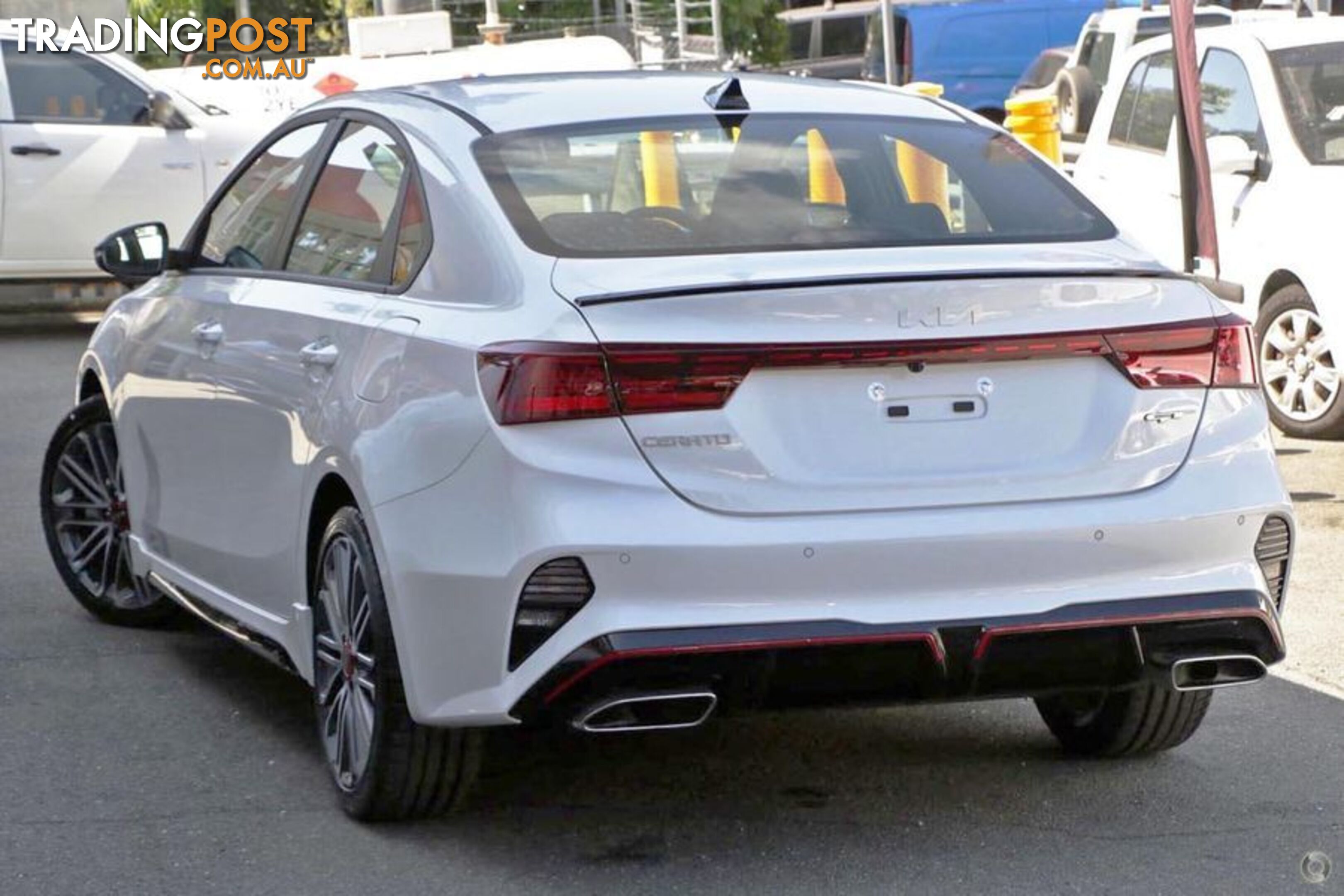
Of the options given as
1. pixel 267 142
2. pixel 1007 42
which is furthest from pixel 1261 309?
pixel 1007 42

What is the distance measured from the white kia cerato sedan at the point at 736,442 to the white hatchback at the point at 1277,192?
5.22 meters

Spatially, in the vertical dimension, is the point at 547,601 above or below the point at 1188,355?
below

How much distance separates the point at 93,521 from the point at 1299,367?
5554mm

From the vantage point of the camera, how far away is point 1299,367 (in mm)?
10945

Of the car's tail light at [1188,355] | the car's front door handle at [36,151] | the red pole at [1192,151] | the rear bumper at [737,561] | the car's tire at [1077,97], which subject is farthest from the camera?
the car's tire at [1077,97]

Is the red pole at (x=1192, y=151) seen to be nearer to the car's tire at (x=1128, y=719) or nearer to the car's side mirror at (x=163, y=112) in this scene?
the car's tire at (x=1128, y=719)

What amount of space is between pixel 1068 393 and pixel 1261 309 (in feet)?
21.2

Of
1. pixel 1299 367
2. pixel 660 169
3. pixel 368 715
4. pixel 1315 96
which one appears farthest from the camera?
pixel 1315 96

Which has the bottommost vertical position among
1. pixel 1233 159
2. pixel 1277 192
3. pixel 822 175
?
pixel 1277 192

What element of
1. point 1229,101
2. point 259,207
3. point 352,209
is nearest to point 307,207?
point 352,209

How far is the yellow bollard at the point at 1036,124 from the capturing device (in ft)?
49.6

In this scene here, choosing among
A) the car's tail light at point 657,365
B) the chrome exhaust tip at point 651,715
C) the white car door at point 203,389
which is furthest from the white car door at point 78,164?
the chrome exhaust tip at point 651,715

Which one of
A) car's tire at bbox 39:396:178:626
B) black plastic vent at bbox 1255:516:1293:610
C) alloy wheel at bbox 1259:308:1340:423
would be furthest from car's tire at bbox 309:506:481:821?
alloy wheel at bbox 1259:308:1340:423

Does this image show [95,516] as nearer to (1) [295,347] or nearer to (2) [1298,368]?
(1) [295,347]
